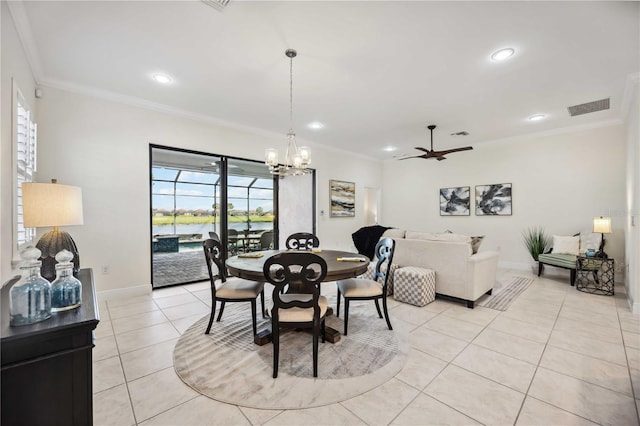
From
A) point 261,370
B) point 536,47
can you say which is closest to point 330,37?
point 536,47

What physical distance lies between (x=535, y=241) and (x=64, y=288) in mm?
6984

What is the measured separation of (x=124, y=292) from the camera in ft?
12.6

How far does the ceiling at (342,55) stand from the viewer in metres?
2.23

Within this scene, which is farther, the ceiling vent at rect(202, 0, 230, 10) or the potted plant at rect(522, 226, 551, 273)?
the potted plant at rect(522, 226, 551, 273)

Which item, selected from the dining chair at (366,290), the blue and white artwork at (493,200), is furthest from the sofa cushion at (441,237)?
the blue and white artwork at (493,200)

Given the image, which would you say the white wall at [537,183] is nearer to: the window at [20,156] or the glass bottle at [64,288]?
the glass bottle at [64,288]

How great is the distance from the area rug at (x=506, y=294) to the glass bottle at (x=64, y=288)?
4139 millimetres

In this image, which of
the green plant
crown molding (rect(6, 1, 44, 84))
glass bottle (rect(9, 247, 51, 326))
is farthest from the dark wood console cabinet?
the green plant

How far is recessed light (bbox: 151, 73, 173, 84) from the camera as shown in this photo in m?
3.22

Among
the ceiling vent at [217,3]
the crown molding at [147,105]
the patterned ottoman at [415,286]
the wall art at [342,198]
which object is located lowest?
the patterned ottoman at [415,286]

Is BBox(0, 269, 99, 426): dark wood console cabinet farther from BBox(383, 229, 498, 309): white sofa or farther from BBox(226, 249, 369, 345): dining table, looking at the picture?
BBox(383, 229, 498, 309): white sofa

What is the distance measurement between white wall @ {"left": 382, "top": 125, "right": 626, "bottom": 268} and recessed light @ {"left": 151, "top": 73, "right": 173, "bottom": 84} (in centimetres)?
626

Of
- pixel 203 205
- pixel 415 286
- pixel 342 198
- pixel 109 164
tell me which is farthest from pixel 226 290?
pixel 342 198

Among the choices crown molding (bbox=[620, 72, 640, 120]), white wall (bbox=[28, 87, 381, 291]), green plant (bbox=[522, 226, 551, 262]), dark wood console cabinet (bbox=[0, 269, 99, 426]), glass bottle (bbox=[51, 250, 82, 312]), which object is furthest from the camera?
green plant (bbox=[522, 226, 551, 262])
